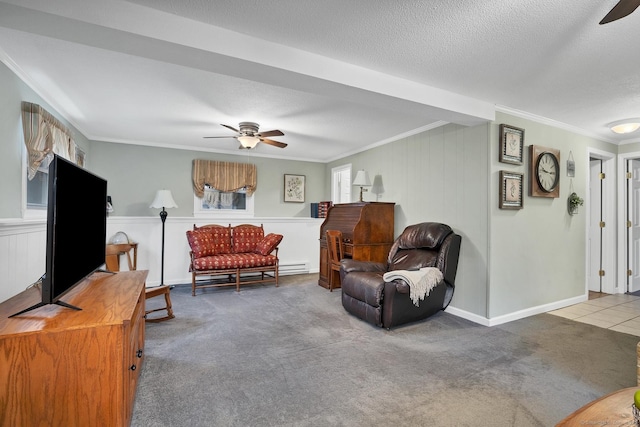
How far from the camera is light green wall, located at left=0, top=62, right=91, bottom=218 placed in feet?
7.39

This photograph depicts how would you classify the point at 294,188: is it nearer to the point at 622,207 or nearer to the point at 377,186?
the point at 377,186

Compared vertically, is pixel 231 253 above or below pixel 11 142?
below

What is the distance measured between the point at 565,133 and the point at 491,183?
5.32 feet

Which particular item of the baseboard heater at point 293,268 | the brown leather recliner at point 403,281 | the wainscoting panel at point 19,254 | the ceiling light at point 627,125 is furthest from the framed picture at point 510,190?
the wainscoting panel at point 19,254

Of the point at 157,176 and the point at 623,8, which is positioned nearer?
the point at 623,8

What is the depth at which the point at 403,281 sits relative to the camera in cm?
304

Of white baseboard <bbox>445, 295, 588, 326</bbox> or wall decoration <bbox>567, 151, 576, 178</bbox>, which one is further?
wall decoration <bbox>567, 151, 576, 178</bbox>

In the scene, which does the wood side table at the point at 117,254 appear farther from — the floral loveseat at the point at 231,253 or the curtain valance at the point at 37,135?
the curtain valance at the point at 37,135

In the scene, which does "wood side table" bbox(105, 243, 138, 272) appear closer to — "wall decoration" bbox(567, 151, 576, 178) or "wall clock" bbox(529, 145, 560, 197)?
"wall clock" bbox(529, 145, 560, 197)

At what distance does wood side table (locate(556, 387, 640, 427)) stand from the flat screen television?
6.82 ft

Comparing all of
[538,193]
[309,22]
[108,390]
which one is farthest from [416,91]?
[108,390]

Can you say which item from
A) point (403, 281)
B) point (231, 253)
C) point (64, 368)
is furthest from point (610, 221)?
point (64, 368)

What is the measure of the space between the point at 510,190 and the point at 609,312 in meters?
2.03

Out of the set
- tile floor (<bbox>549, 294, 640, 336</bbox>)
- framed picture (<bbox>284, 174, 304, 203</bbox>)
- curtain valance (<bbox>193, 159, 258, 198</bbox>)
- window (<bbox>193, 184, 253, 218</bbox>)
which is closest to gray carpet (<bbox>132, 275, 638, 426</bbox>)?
tile floor (<bbox>549, 294, 640, 336</bbox>)
